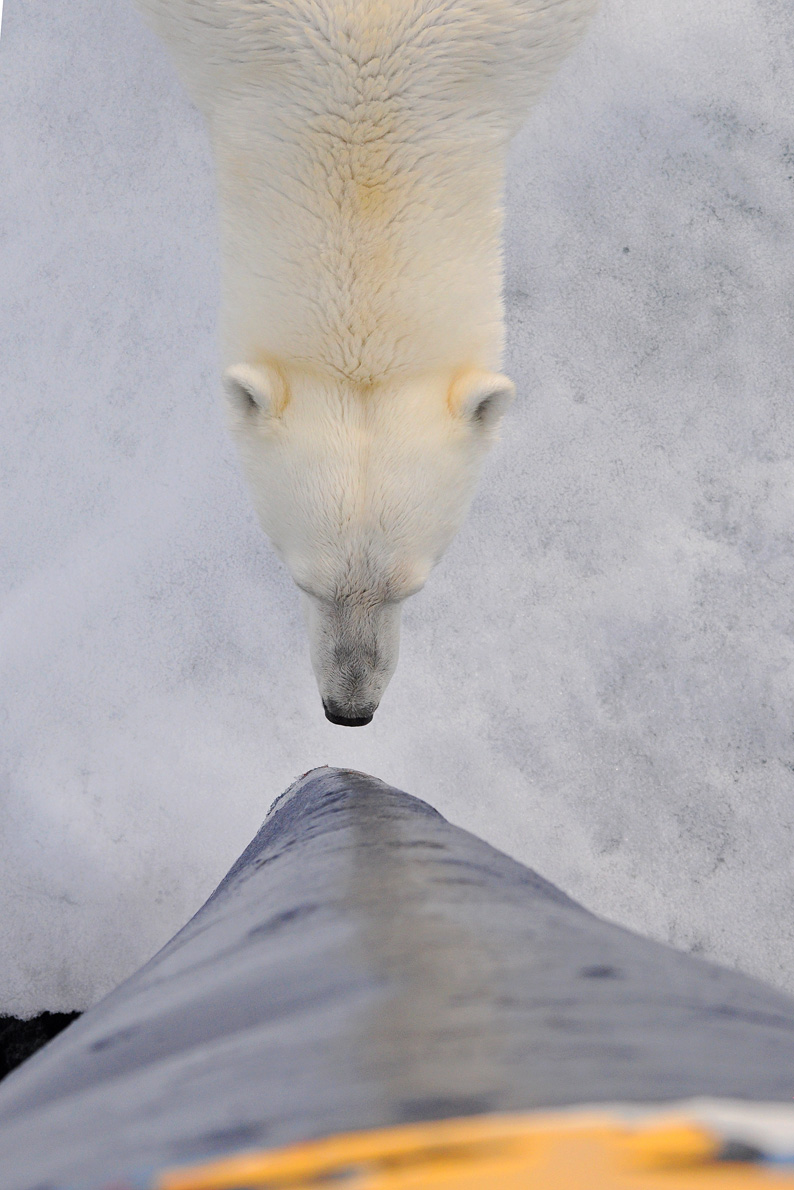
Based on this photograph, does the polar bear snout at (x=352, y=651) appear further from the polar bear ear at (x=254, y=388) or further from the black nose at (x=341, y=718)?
the polar bear ear at (x=254, y=388)

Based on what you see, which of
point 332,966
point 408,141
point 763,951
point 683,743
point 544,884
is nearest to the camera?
point 332,966

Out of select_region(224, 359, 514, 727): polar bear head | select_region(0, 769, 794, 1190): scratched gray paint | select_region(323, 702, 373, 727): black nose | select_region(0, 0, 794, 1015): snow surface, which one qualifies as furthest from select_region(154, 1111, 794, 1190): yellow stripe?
select_region(0, 0, 794, 1015): snow surface

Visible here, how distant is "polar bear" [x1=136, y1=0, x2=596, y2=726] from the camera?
1.15 metres

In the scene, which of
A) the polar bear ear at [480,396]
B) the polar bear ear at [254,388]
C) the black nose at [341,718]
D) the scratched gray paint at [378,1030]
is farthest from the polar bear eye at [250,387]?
the scratched gray paint at [378,1030]

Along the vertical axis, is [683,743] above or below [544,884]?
below

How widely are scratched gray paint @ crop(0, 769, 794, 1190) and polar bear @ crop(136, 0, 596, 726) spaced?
63cm

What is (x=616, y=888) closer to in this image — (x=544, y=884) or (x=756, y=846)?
(x=756, y=846)

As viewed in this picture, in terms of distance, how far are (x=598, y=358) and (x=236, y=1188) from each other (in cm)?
194

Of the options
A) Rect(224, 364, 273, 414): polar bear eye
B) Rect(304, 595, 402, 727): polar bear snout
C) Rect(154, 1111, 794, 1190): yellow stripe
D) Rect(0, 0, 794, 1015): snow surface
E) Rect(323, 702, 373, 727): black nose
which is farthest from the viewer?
Rect(0, 0, 794, 1015): snow surface

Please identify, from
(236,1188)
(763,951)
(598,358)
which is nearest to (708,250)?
(598,358)

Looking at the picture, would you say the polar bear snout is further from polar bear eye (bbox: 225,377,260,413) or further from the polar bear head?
polar bear eye (bbox: 225,377,260,413)

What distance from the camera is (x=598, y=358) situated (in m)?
1.96

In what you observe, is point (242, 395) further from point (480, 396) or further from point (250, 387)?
point (480, 396)

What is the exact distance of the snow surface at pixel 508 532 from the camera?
1814mm
